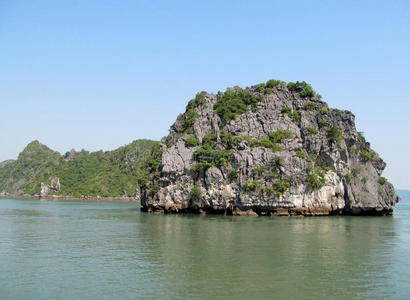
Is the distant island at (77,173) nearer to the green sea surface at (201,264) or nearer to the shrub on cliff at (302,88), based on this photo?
the shrub on cliff at (302,88)

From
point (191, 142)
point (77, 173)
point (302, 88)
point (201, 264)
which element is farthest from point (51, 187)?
point (201, 264)

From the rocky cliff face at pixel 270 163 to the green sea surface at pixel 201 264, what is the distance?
19.4m

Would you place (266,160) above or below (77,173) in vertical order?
above

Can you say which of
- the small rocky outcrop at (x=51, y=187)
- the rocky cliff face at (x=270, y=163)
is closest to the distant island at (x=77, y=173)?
the small rocky outcrop at (x=51, y=187)

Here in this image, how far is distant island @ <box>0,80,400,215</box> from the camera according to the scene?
5650 cm

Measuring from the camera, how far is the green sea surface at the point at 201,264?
58.3 ft

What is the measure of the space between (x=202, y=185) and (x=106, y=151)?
408 feet

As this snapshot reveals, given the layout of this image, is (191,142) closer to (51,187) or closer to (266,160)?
(266,160)

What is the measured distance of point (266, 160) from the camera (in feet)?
190

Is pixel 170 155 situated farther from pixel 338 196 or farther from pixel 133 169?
pixel 133 169

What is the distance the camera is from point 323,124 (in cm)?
6444

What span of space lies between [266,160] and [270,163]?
782 millimetres

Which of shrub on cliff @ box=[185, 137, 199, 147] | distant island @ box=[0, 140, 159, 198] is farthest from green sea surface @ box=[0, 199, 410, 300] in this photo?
distant island @ box=[0, 140, 159, 198]

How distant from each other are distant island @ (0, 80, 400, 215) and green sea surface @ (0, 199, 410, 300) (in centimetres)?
1946
